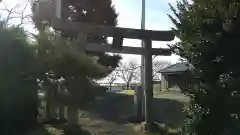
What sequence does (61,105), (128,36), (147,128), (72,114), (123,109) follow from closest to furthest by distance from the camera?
(61,105), (72,114), (147,128), (128,36), (123,109)

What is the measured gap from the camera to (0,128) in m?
7.23

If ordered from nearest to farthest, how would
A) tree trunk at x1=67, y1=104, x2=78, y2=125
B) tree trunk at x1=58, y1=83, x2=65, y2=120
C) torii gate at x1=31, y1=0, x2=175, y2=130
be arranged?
tree trunk at x1=58, y1=83, x2=65, y2=120 → tree trunk at x1=67, y1=104, x2=78, y2=125 → torii gate at x1=31, y1=0, x2=175, y2=130

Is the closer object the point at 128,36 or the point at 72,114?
the point at 72,114

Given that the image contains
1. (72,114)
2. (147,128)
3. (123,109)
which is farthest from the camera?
(123,109)

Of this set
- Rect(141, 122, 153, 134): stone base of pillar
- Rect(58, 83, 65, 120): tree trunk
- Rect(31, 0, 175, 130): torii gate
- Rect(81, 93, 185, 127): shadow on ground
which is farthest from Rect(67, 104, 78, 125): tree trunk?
Rect(81, 93, 185, 127): shadow on ground

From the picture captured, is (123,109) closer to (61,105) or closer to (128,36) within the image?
(128,36)

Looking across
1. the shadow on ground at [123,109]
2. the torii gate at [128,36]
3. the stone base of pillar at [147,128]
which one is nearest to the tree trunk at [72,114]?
the torii gate at [128,36]

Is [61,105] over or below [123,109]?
over

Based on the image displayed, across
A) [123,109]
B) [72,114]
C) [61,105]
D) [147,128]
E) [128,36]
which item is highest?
[128,36]

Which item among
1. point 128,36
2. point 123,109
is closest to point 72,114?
point 128,36

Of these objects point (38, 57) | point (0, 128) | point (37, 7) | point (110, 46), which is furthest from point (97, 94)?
point (37, 7)

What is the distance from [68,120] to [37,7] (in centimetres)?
842

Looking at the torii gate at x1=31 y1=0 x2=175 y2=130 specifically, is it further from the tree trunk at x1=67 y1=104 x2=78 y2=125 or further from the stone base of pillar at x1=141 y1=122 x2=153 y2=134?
the tree trunk at x1=67 y1=104 x2=78 y2=125

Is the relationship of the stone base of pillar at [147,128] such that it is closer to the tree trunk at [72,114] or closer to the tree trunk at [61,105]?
the tree trunk at [72,114]
